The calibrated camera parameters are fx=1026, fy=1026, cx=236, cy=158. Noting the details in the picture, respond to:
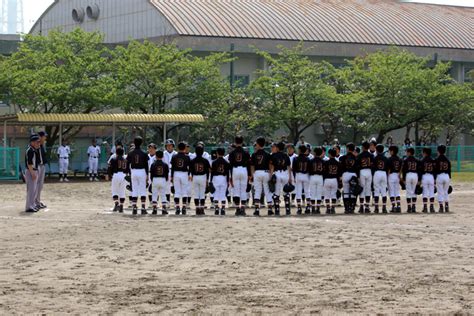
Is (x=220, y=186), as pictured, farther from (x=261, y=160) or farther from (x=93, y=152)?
(x=93, y=152)

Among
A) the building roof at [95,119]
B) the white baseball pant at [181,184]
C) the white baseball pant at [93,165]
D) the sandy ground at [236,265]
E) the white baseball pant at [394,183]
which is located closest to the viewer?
the sandy ground at [236,265]

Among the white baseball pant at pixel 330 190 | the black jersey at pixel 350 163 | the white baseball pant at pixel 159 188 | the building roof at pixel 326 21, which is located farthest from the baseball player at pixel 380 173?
the building roof at pixel 326 21

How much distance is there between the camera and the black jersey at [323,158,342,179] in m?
26.0

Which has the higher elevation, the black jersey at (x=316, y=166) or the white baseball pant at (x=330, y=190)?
the black jersey at (x=316, y=166)

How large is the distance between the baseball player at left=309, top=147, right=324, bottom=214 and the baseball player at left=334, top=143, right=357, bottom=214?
28.1 inches

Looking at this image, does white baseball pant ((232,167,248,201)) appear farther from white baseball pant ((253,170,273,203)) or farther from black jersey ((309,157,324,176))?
black jersey ((309,157,324,176))

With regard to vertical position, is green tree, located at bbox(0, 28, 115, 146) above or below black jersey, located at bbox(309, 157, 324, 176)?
above

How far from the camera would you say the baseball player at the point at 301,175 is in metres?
25.8

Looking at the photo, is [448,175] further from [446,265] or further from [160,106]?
[160,106]

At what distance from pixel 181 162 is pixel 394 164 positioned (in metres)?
5.57

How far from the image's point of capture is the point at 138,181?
2506 cm

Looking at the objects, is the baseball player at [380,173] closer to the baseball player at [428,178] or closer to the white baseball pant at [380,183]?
the white baseball pant at [380,183]

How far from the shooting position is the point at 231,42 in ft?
191

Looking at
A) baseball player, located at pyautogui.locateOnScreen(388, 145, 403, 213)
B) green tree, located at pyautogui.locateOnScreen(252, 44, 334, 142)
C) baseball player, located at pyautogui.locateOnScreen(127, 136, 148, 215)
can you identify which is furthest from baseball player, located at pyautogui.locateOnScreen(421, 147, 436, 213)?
green tree, located at pyautogui.locateOnScreen(252, 44, 334, 142)
